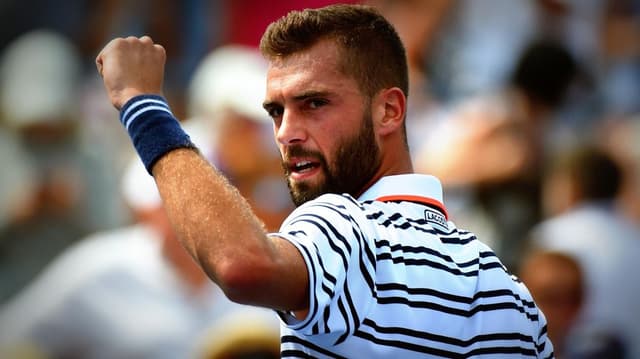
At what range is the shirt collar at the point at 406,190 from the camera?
3650 mm

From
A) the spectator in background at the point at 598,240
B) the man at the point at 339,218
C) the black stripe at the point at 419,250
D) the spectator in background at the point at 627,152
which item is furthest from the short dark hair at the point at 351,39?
the spectator in background at the point at 627,152

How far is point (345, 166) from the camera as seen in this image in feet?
11.9

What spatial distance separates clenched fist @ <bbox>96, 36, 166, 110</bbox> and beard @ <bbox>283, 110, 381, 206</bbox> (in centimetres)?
44

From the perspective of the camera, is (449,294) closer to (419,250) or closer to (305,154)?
(419,250)

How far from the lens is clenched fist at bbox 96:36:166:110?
333 centimetres

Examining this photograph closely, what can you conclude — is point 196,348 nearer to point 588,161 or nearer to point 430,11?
point 588,161

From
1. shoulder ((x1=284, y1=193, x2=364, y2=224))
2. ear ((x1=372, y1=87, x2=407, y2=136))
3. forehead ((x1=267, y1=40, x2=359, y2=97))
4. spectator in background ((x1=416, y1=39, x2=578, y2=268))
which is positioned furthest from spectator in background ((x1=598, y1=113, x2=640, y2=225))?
shoulder ((x1=284, y1=193, x2=364, y2=224))

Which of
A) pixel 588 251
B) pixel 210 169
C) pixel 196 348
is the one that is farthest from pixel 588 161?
pixel 210 169

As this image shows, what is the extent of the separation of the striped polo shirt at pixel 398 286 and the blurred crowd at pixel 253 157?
191 cm

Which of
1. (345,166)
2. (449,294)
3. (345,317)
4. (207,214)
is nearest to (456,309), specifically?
(449,294)

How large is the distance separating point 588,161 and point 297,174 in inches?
142

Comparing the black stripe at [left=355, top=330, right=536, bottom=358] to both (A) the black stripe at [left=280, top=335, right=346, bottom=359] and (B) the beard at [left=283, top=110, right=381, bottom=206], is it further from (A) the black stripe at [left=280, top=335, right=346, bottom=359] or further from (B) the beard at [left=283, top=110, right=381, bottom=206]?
(B) the beard at [left=283, top=110, right=381, bottom=206]

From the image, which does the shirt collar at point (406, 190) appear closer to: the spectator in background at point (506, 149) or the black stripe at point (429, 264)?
the black stripe at point (429, 264)

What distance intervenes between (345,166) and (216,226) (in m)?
0.69
